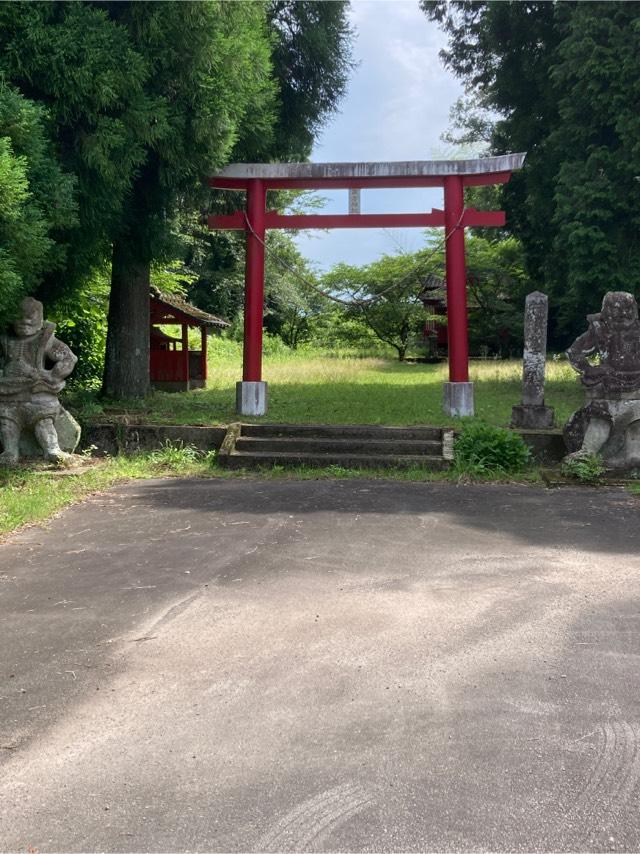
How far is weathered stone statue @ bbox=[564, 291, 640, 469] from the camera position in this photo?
864 cm

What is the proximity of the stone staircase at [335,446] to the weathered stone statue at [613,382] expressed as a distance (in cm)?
175

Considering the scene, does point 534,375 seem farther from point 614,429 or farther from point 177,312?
point 177,312

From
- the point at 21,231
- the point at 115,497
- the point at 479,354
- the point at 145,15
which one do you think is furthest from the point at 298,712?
the point at 479,354

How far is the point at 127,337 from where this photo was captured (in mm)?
12625

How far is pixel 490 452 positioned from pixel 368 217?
4.98 metres

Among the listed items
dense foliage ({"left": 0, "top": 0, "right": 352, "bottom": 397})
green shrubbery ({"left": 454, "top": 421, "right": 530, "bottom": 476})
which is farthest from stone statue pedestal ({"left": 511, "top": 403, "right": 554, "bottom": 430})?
dense foliage ({"left": 0, "top": 0, "right": 352, "bottom": 397})

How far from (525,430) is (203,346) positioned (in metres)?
9.53

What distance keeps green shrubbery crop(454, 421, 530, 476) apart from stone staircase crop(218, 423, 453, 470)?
20cm

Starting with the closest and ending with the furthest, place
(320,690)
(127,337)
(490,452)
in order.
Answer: (320,690) → (490,452) → (127,337)

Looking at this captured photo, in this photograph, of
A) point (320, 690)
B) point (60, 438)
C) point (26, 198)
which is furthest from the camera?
point (60, 438)

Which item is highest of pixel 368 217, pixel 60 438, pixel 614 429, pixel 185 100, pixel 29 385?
pixel 185 100

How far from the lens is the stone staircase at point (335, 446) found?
9.49m

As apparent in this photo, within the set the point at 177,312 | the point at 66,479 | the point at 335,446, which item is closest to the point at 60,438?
the point at 66,479

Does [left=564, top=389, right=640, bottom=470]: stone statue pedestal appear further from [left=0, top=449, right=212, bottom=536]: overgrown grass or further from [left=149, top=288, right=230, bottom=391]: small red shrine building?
[left=149, top=288, right=230, bottom=391]: small red shrine building
